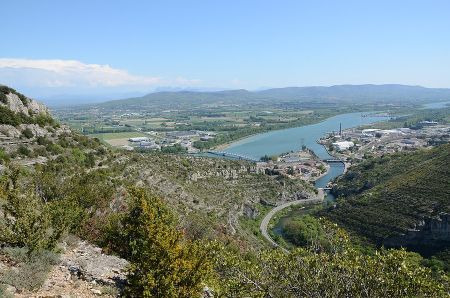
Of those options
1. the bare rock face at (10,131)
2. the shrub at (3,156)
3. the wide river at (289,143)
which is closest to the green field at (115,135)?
the wide river at (289,143)

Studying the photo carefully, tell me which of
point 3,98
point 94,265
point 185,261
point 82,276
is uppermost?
point 3,98

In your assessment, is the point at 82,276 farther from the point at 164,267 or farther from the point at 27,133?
the point at 27,133

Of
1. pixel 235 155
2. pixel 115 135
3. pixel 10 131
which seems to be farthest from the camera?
pixel 115 135

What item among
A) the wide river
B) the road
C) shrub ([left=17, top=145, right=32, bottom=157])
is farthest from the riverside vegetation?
the wide river

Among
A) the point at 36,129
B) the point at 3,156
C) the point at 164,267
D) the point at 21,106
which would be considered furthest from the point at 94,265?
the point at 21,106

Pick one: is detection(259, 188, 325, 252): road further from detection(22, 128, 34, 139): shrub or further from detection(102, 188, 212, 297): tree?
detection(102, 188, 212, 297): tree

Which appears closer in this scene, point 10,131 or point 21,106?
point 10,131

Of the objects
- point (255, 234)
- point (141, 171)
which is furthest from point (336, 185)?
point (141, 171)

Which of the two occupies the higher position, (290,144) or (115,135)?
(115,135)

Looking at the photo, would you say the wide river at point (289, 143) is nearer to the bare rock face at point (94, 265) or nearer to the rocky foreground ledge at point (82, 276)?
the bare rock face at point (94, 265)
